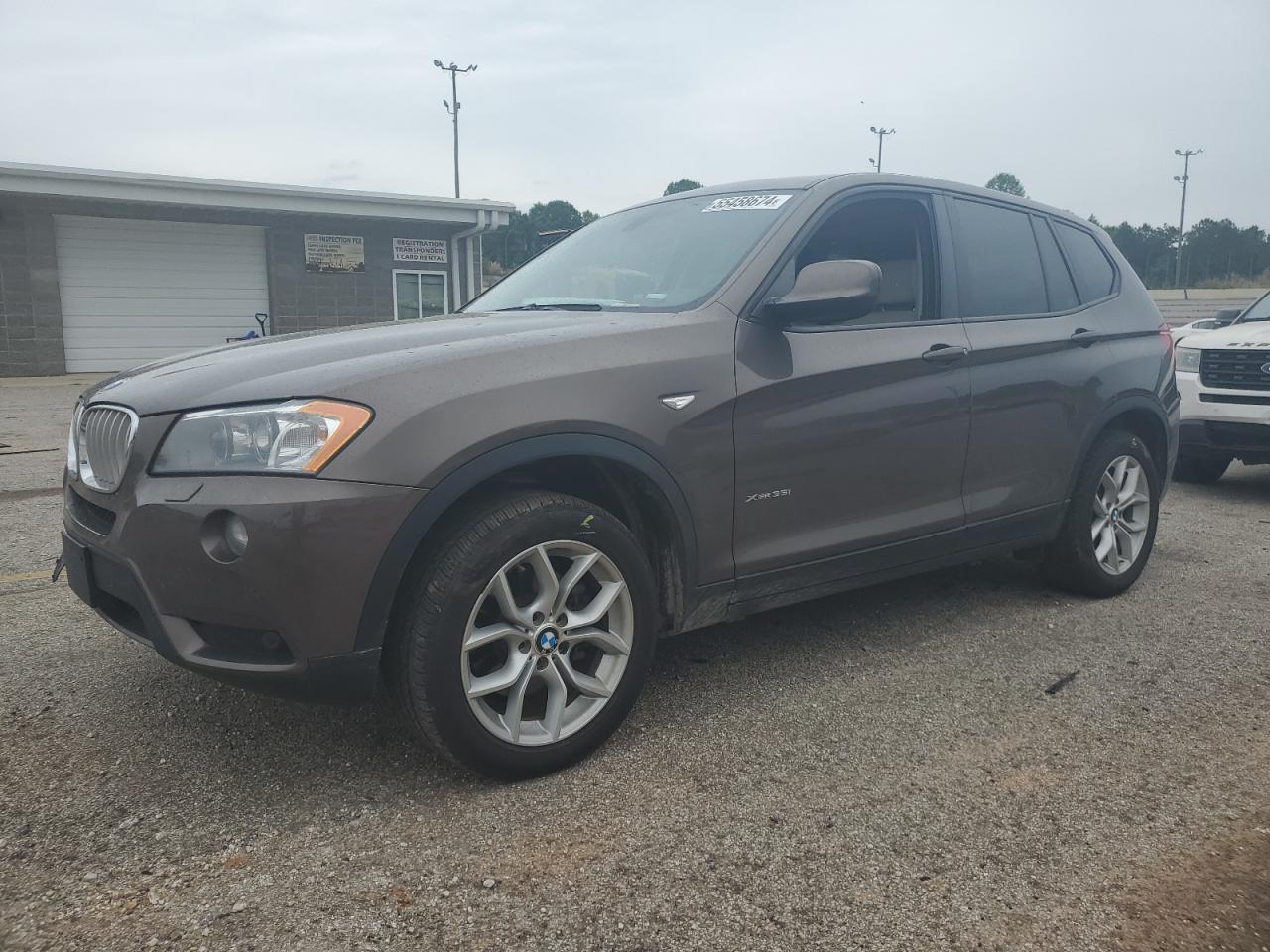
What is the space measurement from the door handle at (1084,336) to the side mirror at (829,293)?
1557mm

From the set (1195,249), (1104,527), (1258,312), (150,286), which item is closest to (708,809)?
(1104,527)

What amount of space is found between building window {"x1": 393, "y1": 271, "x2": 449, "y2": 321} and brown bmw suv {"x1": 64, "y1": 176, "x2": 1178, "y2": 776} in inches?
775

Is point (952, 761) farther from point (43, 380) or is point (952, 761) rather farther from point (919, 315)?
point (43, 380)

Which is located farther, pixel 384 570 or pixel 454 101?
pixel 454 101

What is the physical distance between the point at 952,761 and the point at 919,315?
1.66m

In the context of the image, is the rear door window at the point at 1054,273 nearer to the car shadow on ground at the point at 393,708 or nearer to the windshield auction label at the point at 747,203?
the car shadow on ground at the point at 393,708

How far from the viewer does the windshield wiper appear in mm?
3343

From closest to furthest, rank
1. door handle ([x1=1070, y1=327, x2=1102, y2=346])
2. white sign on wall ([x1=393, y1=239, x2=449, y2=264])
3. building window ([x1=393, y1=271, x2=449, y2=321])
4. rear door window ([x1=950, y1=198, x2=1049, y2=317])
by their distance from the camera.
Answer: rear door window ([x1=950, y1=198, x2=1049, y2=317]) < door handle ([x1=1070, y1=327, x2=1102, y2=346]) < white sign on wall ([x1=393, y1=239, x2=449, y2=264]) < building window ([x1=393, y1=271, x2=449, y2=321])

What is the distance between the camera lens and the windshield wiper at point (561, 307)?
334 cm

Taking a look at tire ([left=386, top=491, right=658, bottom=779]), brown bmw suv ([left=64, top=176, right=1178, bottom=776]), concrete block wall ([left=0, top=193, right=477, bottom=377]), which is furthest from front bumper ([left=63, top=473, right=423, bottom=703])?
concrete block wall ([left=0, top=193, right=477, bottom=377])

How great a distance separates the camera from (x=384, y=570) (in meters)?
2.36

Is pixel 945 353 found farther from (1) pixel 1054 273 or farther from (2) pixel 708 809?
(2) pixel 708 809

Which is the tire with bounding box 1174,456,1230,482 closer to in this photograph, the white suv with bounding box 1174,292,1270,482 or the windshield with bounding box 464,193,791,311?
the white suv with bounding box 1174,292,1270,482

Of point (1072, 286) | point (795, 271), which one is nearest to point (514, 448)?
point (795, 271)
